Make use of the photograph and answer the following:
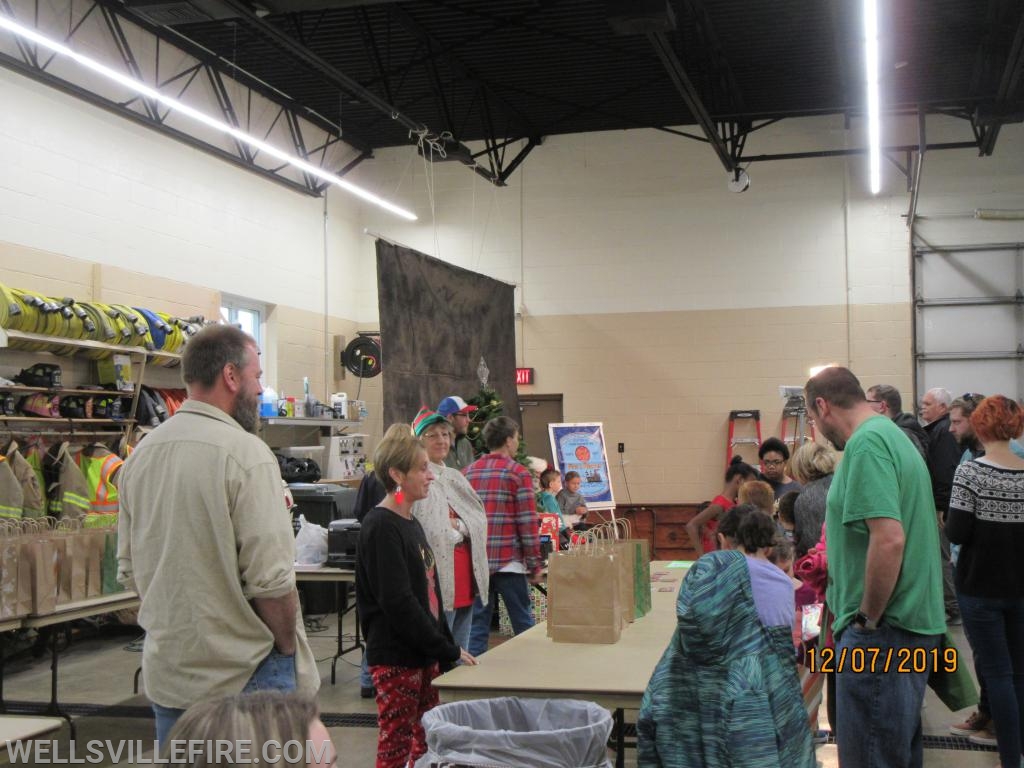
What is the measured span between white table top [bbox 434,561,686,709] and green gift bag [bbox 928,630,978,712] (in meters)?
0.79

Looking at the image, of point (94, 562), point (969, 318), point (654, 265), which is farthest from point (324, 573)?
point (969, 318)

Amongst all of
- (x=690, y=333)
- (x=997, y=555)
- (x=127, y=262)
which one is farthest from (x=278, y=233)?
(x=997, y=555)

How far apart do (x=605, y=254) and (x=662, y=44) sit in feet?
15.9

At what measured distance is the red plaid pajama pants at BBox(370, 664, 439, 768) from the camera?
3.12 metres

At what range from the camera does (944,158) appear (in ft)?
37.7

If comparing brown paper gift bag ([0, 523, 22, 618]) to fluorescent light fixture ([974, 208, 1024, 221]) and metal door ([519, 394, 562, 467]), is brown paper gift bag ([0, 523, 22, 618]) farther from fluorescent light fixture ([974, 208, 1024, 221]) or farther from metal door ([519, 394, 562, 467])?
fluorescent light fixture ([974, 208, 1024, 221])

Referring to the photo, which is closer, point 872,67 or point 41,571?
point 41,571

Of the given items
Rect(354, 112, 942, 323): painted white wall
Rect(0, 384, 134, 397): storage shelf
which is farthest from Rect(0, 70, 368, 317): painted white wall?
Rect(354, 112, 942, 323): painted white wall

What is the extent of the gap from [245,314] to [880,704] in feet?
29.3

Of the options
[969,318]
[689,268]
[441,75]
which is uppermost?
[441,75]

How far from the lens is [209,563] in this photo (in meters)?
2.31

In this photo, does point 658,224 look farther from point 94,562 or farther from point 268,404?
point 94,562

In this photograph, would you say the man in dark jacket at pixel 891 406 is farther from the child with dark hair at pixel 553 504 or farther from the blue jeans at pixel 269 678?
the blue jeans at pixel 269 678
